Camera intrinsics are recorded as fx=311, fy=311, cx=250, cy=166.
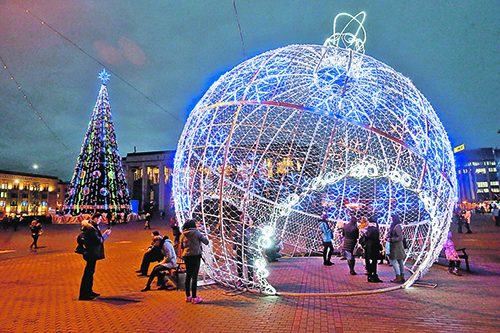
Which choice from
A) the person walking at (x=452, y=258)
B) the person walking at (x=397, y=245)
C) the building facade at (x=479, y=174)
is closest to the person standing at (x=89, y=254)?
the person walking at (x=397, y=245)

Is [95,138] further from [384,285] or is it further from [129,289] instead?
[384,285]

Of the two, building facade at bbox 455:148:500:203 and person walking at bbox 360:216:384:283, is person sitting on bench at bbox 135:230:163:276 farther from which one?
building facade at bbox 455:148:500:203

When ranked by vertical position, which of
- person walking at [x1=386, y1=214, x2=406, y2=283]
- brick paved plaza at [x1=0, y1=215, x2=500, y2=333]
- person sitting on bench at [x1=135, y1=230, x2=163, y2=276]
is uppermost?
person walking at [x1=386, y1=214, x2=406, y2=283]

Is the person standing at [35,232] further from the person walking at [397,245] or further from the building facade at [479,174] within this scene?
the building facade at [479,174]

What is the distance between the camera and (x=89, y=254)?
616 centimetres

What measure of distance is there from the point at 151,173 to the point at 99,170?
1625 inches

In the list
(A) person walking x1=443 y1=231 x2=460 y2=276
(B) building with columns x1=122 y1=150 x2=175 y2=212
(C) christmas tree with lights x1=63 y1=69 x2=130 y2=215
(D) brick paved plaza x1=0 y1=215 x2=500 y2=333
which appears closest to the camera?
(D) brick paved plaza x1=0 y1=215 x2=500 y2=333

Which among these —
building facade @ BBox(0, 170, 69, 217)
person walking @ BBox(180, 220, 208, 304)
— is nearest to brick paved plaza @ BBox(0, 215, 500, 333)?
person walking @ BBox(180, 220, 208, 304)

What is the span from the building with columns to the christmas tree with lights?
3123 centimetres

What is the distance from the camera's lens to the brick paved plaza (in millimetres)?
4508

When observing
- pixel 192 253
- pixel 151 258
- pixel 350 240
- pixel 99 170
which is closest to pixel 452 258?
pixel 350 240

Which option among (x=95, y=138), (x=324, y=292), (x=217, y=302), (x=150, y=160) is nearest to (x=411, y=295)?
(x=324, y=292)

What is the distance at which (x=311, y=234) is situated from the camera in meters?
12.1

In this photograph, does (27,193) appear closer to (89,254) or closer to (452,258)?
(89,254)
